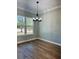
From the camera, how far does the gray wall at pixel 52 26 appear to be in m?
4.36

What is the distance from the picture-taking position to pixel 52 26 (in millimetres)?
4809

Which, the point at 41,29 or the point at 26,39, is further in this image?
the point at 41,29

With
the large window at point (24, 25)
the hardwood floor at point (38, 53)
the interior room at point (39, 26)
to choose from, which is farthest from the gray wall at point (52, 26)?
the hardwood floor at point (38, 53)

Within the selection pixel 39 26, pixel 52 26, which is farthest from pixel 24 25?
pixel 52 26

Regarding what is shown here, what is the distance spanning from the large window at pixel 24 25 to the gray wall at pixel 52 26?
44.3 inches

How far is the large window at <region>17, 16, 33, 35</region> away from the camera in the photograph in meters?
4.98

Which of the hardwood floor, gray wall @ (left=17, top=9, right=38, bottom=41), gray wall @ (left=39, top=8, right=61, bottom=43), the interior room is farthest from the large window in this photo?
the hardwood floor

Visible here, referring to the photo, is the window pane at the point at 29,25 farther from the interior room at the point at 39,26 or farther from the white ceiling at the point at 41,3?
the white ceiling at the point at 41,3

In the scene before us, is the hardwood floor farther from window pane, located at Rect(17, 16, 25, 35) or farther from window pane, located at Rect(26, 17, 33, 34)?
window pane, located at Rect(26, 17, 33, 34)
